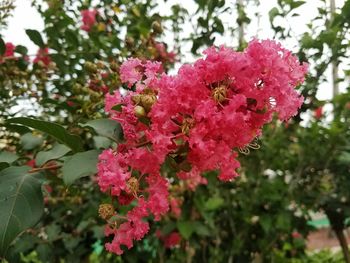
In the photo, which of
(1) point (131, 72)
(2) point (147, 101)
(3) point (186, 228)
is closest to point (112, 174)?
(2) point (147, 101)

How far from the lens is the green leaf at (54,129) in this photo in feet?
2.94

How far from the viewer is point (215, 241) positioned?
2.83 meters

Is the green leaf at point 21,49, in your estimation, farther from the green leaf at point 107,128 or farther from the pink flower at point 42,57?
the green leaf at point 107,128

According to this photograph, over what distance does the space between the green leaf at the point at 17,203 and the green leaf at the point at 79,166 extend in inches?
3.4

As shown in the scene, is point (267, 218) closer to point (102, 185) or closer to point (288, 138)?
point (288, 138)

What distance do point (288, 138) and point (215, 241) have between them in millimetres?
771

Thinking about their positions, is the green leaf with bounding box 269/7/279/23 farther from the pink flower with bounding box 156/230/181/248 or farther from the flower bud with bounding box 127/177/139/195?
the pink flower with bounding box 156/230/181/248

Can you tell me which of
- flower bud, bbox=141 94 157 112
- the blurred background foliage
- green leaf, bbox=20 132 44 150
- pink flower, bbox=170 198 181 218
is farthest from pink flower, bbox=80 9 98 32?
flower bud, bbox=141 94 157 112

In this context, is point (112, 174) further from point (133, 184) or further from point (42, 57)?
point (42, 57)

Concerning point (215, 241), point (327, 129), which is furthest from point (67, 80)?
point (215, 241)

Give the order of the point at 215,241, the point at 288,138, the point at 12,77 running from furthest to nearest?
the point at 215,241 < the point at 288,138 < the point at 12,77

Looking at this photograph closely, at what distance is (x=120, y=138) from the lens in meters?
0.96

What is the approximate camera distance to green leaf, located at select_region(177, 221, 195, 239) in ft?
8.10

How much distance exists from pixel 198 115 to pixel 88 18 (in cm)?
142
